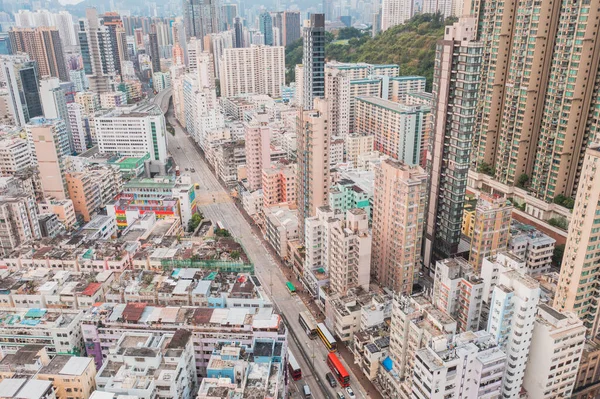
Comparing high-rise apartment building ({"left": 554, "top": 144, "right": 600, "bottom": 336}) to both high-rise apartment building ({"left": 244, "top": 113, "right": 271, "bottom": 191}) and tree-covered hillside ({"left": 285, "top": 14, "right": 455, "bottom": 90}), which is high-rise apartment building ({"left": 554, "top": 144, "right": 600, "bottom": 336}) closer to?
high-rise apartment building ({"left": 244, "top": 113, "right": 271, "bottom": 191})

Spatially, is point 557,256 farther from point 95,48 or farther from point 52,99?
point 95,48

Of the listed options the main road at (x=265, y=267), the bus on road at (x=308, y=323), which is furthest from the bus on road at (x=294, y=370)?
the bus on road at (x=308, y=323)

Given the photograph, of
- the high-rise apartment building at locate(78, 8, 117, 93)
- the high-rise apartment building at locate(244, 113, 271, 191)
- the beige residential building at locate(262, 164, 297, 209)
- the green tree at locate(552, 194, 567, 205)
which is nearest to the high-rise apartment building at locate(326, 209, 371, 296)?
the beige residential building at locate(262, 164, 297, 209)

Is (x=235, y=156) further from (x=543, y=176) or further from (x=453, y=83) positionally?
(x=543, y=176)

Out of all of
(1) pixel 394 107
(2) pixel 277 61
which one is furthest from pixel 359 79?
(2) pixel 277 61

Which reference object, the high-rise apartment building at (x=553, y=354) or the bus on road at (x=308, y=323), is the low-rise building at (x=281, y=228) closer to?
the bus on road at (x=308, y=323)

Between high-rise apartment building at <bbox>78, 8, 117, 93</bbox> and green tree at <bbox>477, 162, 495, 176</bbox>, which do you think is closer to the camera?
green tree at <bbox>477, 162, 495, 176</bbox>

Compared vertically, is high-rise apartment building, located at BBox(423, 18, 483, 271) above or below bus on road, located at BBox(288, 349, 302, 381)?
above
